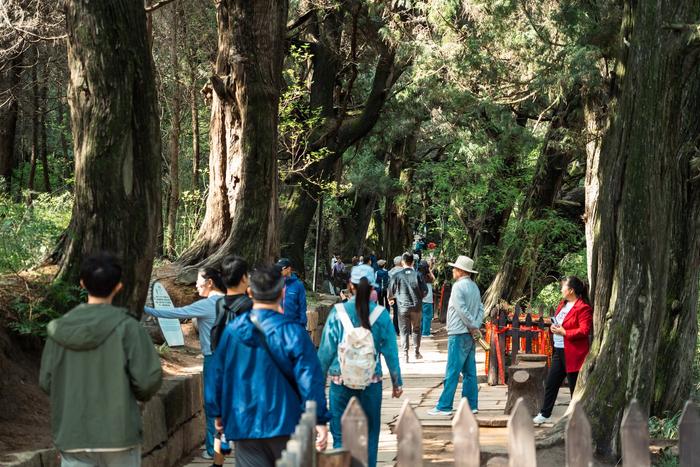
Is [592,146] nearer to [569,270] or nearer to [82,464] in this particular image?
[569,270]

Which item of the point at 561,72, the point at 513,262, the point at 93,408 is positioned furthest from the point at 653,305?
the point at 513,262

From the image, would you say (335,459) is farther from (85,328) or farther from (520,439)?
(85,328)

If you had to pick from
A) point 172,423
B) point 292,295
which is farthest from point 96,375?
point 292,295

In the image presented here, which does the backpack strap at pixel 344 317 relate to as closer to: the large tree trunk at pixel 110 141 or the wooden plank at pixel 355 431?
the large tree trunk at pixel 110 141

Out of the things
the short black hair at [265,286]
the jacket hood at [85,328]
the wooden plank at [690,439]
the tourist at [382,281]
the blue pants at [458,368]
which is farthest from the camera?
the tourist at [382,281]

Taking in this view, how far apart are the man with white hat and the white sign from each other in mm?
3246

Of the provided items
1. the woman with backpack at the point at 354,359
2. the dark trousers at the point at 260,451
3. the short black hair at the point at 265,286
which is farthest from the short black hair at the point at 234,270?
the dark trousers at the point at 260,451

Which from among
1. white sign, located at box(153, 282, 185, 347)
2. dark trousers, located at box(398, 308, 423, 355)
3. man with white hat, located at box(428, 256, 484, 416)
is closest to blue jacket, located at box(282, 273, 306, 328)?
white sign, located at box(153, 282, 185, 347)

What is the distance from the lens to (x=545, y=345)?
14680 mm

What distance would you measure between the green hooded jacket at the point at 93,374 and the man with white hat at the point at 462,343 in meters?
6.60

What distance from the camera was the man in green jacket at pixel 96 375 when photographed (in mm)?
4801

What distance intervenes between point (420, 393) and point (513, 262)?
9451 mm

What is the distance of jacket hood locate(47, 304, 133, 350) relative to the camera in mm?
4766

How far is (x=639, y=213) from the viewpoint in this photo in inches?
337
